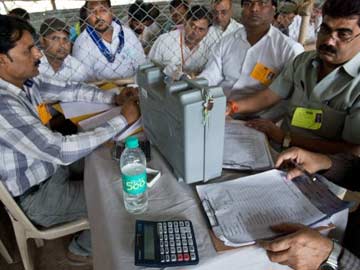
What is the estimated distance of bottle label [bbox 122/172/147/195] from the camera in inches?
26.9

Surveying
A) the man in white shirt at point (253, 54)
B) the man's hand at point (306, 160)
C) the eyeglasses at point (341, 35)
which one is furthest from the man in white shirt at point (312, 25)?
the man's hand at point (306, 160)

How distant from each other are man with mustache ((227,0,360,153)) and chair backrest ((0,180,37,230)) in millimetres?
852

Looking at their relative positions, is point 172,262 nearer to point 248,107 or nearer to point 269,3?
point 248,107

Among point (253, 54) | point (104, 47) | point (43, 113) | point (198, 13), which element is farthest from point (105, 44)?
point (253, 54)

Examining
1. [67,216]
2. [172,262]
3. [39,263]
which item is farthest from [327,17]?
[39,263]

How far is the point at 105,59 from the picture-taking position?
6.37 ft

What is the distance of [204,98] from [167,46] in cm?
149

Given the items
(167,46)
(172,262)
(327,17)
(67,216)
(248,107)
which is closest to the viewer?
(172,262)

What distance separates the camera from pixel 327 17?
0.97 meters

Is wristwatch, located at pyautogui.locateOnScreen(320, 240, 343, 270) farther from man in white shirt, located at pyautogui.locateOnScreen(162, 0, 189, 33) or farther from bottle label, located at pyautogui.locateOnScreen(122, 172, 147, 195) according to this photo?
man in white shirt, located at pyautogui.locateOnScreen(162, 0, 189, 33)

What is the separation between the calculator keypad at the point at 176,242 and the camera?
1.95 ft

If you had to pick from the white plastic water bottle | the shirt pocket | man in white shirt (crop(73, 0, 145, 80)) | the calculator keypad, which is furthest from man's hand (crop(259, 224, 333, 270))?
man in white shirt (crop(73, 0, 145, 80))

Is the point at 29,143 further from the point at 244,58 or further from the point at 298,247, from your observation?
the point at 244,58

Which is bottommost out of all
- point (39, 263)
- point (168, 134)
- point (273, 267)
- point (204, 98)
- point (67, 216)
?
point (39, 263)
